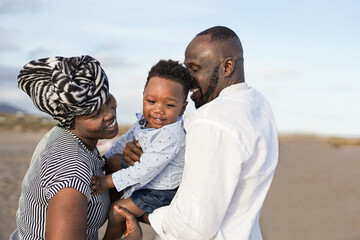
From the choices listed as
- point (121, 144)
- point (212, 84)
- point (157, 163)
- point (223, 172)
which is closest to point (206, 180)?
point (223, 172)

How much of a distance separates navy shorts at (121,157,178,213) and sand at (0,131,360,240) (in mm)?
7077

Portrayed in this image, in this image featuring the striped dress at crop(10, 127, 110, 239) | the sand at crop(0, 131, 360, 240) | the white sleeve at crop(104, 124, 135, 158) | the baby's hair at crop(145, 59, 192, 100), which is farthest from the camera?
the sand at crop(0, 131, 360, 240)

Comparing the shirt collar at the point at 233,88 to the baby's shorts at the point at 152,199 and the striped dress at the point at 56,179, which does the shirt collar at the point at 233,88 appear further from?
the striped dress at the point at 56,179

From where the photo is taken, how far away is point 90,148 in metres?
2.87

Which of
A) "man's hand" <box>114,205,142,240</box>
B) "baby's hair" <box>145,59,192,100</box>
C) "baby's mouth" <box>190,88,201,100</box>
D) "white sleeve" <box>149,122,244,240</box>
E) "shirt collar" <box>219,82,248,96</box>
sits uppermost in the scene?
"baby's hair" <box>145,59,192,100</box>

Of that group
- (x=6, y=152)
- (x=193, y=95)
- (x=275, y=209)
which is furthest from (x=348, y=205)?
(x=6, y=152)

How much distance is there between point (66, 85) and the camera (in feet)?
8.26

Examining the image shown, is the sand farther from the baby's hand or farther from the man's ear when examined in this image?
the man's ear

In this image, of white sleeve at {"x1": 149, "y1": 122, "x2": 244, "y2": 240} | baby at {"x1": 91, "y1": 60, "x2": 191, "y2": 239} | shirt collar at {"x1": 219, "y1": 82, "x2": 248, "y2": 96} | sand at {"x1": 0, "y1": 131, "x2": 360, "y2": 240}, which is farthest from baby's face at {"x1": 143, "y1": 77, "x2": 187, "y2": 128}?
sand at {"x1": 0, "y1": 131, "x2": 360, "y2": 240}

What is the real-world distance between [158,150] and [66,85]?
2.27 ft

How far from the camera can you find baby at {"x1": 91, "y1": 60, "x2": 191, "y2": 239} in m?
2.82

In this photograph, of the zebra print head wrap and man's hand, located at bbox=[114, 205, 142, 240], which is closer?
the zebra print head wrap

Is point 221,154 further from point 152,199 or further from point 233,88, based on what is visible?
point 152,199

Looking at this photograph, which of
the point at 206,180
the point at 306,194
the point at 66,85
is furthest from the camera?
the point at 306,194
